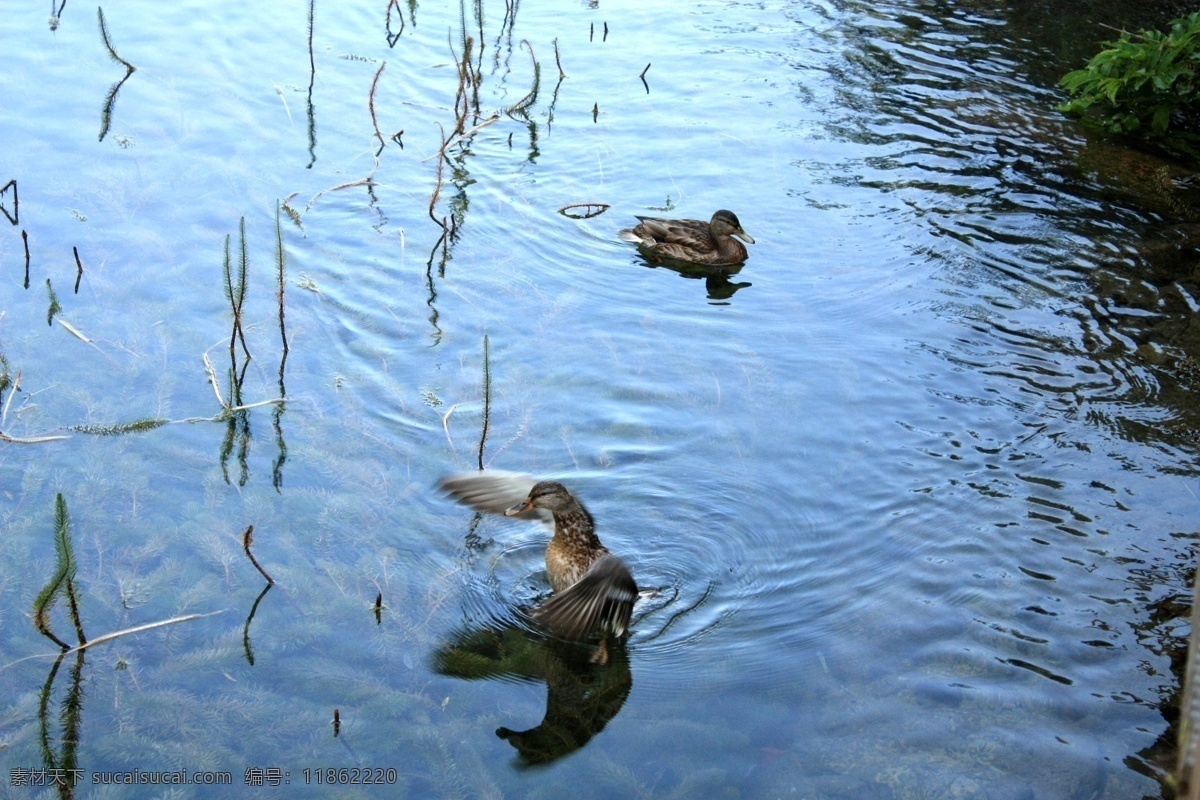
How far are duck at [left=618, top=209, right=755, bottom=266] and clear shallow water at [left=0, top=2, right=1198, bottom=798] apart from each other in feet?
0.85

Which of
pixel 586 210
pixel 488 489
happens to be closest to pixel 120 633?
pixel 488 489

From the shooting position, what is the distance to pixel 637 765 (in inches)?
199

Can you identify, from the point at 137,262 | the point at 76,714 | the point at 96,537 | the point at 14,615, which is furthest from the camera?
the point at 137,262

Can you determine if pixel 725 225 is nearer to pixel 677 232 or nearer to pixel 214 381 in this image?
pixel 677 232

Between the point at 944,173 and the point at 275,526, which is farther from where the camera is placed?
the point at 944,173

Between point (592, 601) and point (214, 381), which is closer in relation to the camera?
point (592, 601)

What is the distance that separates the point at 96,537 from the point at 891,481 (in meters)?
4.46

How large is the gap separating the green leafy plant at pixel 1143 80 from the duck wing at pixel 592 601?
8.71 metres

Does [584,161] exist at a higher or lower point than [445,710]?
higher

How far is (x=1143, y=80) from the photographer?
11.5 metres

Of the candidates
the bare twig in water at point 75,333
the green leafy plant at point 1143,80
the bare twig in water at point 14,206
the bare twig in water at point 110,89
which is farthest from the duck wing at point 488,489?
the green leafy plant at point 1143,80

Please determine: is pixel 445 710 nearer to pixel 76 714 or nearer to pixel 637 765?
pixel 637 765

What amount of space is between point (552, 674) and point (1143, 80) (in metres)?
9.30

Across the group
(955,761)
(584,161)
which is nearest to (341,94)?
(584,161)
